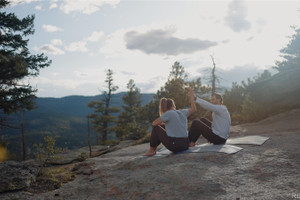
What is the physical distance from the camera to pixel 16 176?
215 inches

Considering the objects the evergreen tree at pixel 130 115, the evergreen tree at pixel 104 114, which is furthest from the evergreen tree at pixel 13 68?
the evergreen tree at pixel 104 114

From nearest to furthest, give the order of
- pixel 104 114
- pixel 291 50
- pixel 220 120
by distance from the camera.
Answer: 1. pixel 220 120
2. pixel 291 50
3. pixel 104 114

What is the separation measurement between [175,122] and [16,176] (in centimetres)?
402

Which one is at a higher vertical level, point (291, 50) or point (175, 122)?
point (291, 50)

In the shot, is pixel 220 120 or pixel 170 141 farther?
pixel 220 120

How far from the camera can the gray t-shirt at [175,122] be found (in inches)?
224

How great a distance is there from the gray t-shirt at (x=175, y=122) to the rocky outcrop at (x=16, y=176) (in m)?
3.58

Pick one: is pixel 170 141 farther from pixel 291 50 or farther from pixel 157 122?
pixel 291 50

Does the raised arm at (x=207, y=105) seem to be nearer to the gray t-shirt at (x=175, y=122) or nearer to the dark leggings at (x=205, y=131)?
the gray t-shirt at (x=175, y=122)

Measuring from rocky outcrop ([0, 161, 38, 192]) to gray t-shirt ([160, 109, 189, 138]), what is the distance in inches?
141

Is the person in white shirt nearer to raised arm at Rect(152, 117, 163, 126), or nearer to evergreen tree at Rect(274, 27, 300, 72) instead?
raised arm at Rect(152, 117, 163, 126)

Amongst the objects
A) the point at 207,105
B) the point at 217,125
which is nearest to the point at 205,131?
the point at 217,125

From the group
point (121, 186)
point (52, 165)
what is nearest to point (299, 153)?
point (121, 186)

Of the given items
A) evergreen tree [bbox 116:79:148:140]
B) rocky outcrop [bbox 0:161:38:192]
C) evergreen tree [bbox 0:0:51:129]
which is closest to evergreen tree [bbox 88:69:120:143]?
evergreen tree [bbox 116:79:148:140]
